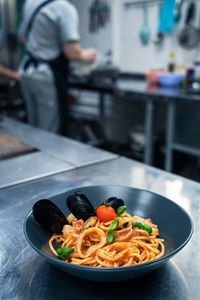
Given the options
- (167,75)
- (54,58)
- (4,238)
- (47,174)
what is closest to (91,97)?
(167,75)

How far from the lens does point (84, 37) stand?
15.4 ft

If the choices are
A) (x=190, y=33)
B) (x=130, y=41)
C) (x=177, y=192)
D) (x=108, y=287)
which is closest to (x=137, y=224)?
(x=108, y=287)

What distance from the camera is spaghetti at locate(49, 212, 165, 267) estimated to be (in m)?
0.65

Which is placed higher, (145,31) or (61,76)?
(145,31)

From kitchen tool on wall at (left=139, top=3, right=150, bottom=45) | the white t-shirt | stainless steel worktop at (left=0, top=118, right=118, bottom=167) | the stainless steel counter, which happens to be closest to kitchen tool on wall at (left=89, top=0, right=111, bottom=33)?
kitchen tool on wall at (left=139, top=3, right=150, bottom=45)

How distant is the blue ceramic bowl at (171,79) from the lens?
306cm

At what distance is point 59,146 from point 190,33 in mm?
2520

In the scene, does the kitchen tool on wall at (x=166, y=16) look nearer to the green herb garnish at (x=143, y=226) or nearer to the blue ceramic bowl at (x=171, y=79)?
the blue ceramic bowl at (x=171, y=79)

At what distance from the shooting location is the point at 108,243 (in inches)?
26.7

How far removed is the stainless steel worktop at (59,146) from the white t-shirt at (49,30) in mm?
838

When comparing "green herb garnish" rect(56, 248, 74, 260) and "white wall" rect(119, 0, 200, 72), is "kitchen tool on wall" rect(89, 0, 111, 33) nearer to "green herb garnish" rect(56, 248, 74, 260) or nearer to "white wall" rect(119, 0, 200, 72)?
"white wall" rect(119, 0, 200, 72)

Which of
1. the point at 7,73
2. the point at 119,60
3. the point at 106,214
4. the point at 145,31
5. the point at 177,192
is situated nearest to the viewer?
the point at 106,214

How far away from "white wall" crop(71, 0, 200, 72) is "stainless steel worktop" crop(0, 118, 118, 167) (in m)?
2.40

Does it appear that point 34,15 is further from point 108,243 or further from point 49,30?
point 108,243
